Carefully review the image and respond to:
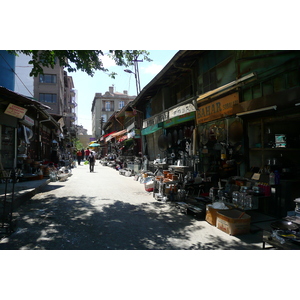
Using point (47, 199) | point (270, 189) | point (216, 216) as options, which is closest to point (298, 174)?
point (270, 189)

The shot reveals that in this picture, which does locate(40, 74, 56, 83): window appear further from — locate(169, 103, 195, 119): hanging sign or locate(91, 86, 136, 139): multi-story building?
locate(169, 103, 195, 119): hanging sign

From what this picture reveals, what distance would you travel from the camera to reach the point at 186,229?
536 centimetres

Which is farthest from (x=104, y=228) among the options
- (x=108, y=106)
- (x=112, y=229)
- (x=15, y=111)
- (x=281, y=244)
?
(x=108, y=106)

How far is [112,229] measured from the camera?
5.21 m

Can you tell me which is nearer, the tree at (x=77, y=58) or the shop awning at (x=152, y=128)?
the tree at (x=77, y=58)

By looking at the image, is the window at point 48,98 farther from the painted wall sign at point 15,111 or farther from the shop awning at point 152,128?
the painted wall sign at point 15,111

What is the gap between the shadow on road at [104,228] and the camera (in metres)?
4.31

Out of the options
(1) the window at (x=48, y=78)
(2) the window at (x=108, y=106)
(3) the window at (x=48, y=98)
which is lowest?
(3) the window at (x=48, y=98)

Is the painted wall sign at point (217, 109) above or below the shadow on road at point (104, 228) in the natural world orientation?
above

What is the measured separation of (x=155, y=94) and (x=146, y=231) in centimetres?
1213

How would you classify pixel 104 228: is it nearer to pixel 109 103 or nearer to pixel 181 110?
pixel 181 110

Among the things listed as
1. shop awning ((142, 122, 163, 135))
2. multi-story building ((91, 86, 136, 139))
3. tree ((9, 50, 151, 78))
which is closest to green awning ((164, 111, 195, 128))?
shop awning ((142, 122, 163, 135))

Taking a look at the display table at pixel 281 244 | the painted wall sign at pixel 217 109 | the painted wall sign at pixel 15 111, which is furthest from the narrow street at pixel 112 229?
the painted wall sign at pixel 15 111

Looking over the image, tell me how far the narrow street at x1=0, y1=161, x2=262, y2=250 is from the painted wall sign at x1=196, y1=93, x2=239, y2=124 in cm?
355
